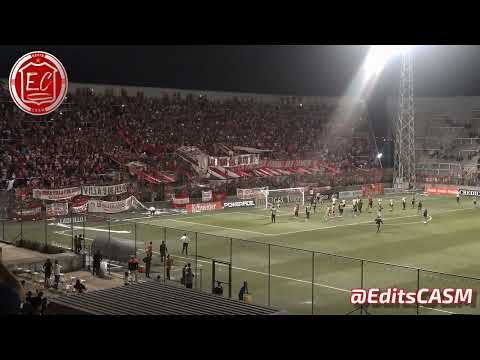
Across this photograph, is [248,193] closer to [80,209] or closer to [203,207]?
[203,207]

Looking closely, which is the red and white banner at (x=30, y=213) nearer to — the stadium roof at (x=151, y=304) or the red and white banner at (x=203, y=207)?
the red and white banner at (x=203, y=207)

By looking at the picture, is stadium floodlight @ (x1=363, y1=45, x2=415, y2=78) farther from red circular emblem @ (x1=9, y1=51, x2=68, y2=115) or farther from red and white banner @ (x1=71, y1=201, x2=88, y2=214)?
→ red circular emblem @ (x1=9, y1=51, x2=68, y2=115)

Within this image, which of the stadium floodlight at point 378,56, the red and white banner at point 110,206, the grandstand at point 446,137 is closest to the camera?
the red and white banner at point 110,206

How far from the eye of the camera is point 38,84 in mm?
36000

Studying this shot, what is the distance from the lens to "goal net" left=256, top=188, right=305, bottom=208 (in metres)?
55.2

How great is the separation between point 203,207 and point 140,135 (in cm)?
1223

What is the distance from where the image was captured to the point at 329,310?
2175cm

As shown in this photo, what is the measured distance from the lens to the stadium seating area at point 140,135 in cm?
4806

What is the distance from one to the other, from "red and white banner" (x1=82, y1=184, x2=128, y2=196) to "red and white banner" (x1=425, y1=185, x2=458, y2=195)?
122 feet

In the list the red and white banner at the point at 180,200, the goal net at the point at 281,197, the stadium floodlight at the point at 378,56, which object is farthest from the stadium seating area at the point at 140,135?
the goal net at the point at 281,197

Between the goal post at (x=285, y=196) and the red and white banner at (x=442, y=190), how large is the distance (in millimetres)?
18415

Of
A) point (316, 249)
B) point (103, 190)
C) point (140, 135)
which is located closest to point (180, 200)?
point (103, 190)
